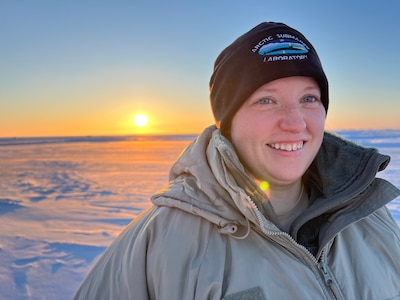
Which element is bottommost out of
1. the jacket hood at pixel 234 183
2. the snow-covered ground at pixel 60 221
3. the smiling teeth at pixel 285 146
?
the snow-covered ground at pixel 60 221

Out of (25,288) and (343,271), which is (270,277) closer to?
(343,271)

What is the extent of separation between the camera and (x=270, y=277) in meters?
1.42

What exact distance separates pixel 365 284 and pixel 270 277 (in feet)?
1.54

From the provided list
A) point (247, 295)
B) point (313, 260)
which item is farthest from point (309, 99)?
point (247, 295)

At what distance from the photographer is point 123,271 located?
145 cm

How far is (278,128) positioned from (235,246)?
0.55 meters

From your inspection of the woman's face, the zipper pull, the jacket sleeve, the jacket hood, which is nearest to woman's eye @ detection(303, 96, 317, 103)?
the woman's face

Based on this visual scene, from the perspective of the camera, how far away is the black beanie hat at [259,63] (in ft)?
5.36

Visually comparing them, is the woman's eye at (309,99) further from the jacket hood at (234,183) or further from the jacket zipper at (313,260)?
the jacket zipper at (313,260)

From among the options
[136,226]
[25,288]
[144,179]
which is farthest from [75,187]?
[136,226]

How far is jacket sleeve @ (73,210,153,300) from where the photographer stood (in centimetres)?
142

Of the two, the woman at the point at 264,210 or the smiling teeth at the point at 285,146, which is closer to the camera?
the woman at the point at 264,210

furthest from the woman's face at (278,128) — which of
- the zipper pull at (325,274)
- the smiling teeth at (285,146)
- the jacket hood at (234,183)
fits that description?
the zipper pull at (325,274)

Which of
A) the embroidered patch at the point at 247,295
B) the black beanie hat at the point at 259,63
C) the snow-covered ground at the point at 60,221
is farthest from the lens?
the snow-covered ground at the point at 60,221
